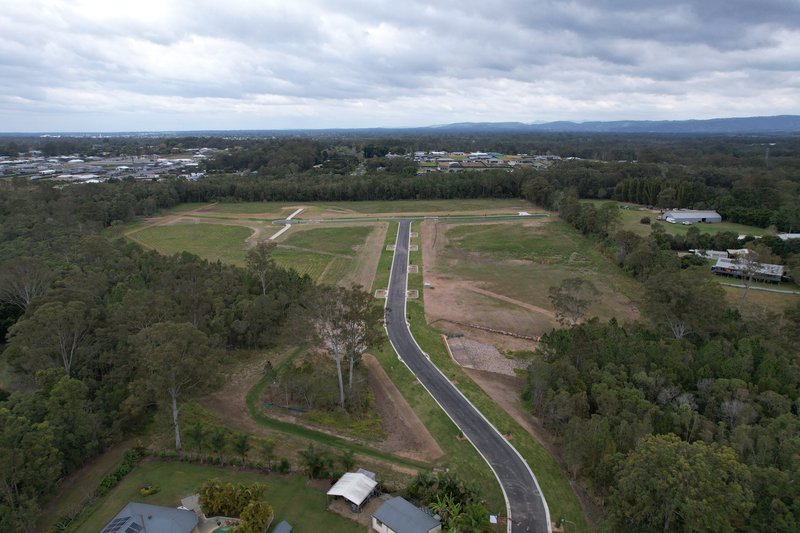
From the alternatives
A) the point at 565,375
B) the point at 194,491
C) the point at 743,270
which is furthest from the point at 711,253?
the point at 194,491

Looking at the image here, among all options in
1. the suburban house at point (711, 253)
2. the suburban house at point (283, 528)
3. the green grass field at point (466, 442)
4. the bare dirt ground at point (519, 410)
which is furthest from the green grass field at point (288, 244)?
the suburban house at point (711, 253)

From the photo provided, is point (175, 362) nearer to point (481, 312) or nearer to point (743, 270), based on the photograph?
point (481, 312)

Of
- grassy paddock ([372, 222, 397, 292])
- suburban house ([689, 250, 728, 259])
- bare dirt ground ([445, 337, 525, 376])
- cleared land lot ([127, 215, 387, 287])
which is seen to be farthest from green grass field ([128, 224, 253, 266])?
suburban house ([689, 250, 728, 259])

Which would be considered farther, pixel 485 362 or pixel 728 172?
pixel 728 172

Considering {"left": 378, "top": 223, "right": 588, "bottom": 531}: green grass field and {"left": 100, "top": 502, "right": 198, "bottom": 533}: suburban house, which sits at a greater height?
{"left": 100, "top": 502, "right": 198, "bottom": 533}: suburban house

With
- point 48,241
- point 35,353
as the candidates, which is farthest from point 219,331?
point 48,241

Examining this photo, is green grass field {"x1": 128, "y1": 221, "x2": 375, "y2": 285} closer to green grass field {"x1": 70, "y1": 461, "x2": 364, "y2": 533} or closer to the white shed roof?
green grass field {"x1": 70, "y1": 461, "x2": 364, "y2": 533}

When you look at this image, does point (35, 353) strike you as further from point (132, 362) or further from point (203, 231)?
point (203, 231)
